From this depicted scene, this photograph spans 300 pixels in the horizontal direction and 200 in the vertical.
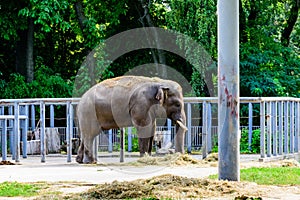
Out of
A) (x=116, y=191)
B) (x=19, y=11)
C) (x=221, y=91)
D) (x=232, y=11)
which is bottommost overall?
(x=116, y=191)

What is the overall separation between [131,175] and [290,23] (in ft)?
63.2

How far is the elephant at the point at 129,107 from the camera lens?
16.3 meters

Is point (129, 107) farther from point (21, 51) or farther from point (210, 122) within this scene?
point (21, 51)

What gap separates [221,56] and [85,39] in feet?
48.9

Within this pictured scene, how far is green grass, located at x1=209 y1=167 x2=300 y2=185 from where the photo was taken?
→ 10.9m

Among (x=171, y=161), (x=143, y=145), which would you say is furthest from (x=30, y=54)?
(x=171, y=161)

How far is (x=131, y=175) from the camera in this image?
40.7 ft

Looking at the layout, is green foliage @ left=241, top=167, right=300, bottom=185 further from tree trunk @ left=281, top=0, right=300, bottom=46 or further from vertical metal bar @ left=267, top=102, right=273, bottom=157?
tree trunk @ left=281, top=0, right=300, bottom=46

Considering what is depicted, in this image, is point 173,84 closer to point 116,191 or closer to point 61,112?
point 116,191

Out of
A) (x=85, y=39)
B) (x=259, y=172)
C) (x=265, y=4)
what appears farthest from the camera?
(x=265, y=4)

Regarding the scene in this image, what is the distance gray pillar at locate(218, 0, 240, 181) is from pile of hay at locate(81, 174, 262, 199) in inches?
24.3

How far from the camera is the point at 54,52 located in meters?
28.9

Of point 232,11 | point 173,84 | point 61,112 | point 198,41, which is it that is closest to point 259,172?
point 232,11

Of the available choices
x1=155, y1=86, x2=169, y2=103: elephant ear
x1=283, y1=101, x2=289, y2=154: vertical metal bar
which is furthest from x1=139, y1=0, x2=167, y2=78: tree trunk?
x1=155, y1=86, x2=169, y2=103: elephant ear
